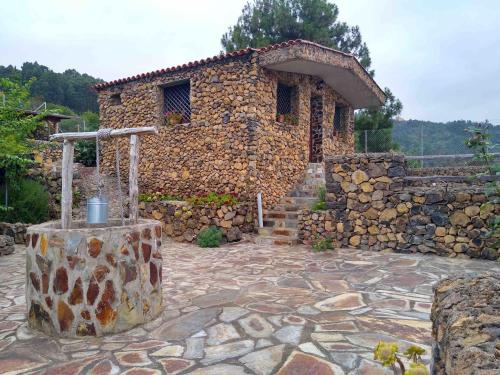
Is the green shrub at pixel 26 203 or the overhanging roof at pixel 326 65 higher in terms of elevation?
the overhanging roof at pixel 326 65

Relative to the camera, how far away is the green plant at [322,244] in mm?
7461

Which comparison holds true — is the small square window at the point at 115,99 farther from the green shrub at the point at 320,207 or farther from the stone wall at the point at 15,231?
the green shrub at the point at 320,207

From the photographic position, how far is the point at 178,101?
1095 centimetres

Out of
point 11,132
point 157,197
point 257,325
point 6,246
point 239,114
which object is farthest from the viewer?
point 157,197

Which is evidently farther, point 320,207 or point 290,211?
point 290,211

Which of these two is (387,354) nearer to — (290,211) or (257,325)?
(257,325)

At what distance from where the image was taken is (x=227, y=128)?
377 inches

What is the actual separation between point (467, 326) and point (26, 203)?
33.1 ft

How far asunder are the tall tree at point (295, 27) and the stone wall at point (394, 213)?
33.7 feet

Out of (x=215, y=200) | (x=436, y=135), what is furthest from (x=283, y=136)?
(x=436, y=135)

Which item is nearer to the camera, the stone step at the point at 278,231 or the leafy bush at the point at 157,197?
the stone step at the point at 278,231

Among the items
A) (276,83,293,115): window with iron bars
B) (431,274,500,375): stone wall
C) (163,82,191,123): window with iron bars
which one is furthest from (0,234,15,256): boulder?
(431,274,500,375): stone wall

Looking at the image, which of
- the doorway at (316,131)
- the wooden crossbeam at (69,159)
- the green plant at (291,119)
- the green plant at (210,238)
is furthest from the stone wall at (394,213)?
the wooden crossbeam at (69,159)

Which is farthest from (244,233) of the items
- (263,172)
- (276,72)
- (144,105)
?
(144,105)
